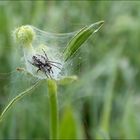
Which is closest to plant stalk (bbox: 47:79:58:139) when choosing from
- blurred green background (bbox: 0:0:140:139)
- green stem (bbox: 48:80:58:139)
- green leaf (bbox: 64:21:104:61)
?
green stem (bbox: 48:80:58:139)

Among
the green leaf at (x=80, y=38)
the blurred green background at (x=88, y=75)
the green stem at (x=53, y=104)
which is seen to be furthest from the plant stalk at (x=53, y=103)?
the blurred green background at (x=88, y=75)

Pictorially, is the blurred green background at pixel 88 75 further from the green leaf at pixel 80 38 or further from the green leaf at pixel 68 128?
the green leaf at pixel 80 38

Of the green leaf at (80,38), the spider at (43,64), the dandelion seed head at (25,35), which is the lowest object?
the spider at (43,64)

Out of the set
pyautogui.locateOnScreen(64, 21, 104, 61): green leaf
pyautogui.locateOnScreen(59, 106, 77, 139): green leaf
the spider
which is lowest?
pyautogui.locateOnScreen(59, 106, 77, 139): green leaf

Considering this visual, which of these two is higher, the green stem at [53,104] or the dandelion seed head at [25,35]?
the dandelion seed head at [25,35]

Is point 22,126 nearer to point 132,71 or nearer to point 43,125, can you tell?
point 43,125

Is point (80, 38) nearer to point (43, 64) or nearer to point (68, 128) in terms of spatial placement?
point (43, 64)

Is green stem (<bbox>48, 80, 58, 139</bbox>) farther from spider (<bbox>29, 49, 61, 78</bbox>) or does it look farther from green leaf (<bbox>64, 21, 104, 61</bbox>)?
green leaf (<bbox>64, 21, 104, 61</bbox>)
